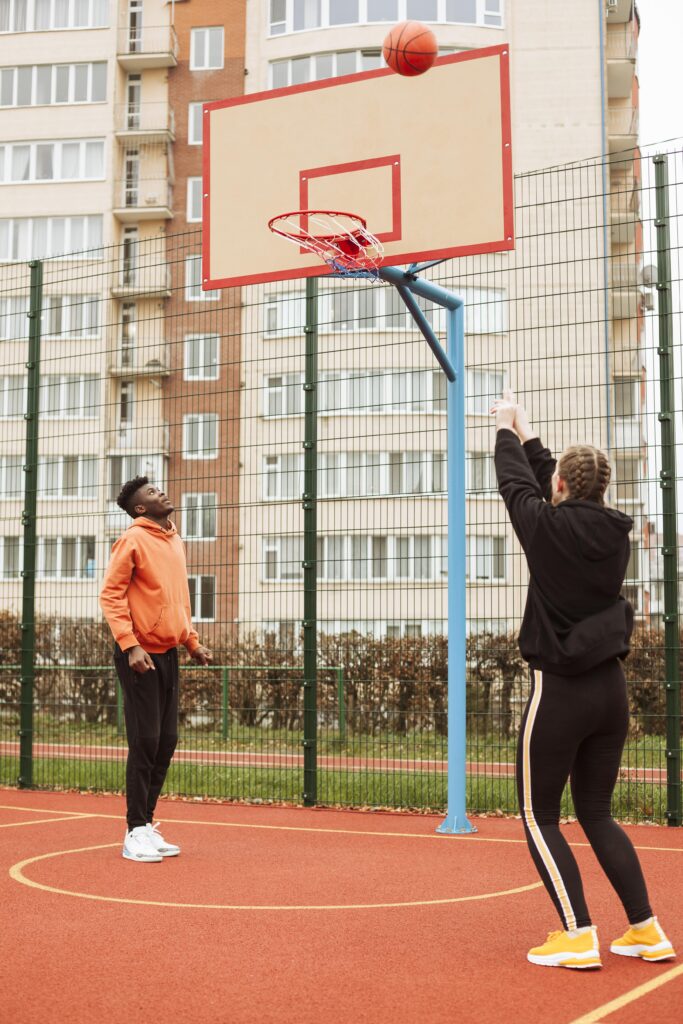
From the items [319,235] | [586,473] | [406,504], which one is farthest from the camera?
[406,504]

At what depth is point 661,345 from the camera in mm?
8102

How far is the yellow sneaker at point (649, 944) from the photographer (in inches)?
171

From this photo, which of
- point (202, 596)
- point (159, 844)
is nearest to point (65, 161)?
point (202, 596)

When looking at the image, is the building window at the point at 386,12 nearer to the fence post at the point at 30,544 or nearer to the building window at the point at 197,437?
the fence post at the point at 30,544

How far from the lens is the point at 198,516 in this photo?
10055 millimetres

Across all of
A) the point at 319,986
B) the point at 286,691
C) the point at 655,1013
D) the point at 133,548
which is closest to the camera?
the point at 655,1013

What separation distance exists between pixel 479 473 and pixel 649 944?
4.70m

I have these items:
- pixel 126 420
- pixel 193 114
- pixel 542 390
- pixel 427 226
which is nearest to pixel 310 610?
pixel 542 390

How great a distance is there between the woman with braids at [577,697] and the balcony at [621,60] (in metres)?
33.5

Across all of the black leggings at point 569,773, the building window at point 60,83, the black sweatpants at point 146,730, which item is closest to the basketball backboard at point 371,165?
the black sweatpants at point 146,730

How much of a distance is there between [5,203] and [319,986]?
37383 mm

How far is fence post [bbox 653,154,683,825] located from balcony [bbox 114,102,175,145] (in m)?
32.0

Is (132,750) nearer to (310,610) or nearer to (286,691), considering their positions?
(310,610)

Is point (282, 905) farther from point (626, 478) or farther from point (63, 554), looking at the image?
point (63, 554)
